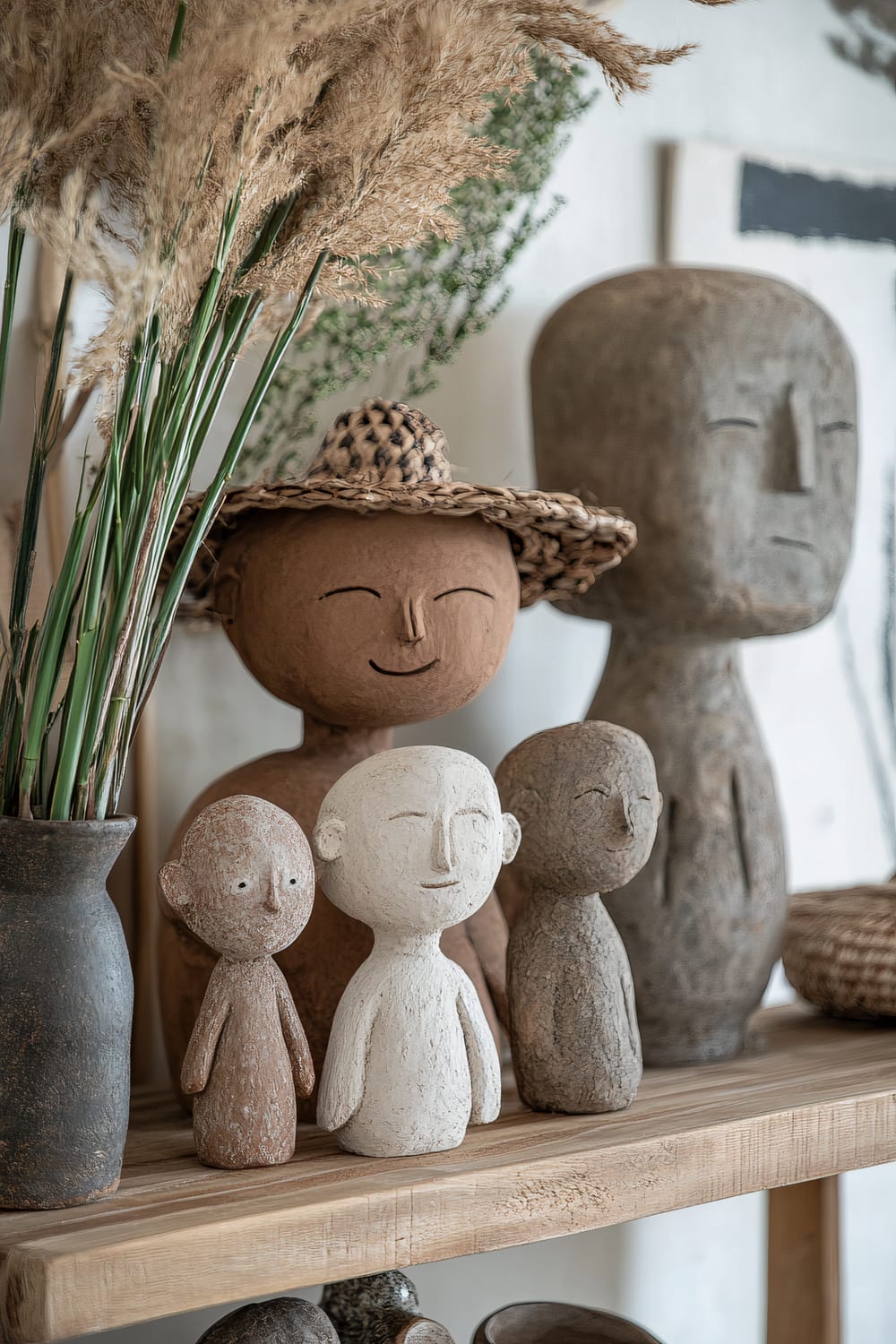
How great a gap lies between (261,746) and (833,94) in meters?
1.05

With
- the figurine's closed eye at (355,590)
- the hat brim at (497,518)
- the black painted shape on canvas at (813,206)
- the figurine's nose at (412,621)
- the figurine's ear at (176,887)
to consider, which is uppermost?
the black painted shape on canvas at (813,206)

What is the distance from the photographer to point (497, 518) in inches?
38.0

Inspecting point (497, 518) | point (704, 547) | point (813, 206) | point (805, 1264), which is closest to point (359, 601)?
point (497, 518)

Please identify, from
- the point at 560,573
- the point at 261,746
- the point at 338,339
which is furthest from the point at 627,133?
the point at 261,746

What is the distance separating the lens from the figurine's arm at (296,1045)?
851 millimetres

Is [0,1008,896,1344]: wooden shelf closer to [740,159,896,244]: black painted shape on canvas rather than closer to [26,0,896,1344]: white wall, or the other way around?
[26,0,896,1344]: white wall

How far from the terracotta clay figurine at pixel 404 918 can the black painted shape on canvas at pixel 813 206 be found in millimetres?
941

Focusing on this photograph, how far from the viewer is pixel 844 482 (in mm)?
1200

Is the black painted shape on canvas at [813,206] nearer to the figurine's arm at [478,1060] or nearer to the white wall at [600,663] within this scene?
the white wall at [600,663]

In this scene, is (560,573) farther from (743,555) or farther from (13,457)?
(13,457)

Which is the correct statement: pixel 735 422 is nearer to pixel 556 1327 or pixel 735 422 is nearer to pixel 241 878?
pixel 241 878

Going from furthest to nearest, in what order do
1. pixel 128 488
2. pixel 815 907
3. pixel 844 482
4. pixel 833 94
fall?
1. pixel 833 94
2. pixel 815 907
3. pixel 844 482
4. pixel 128 488

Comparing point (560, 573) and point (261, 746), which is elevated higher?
point (560, 573)

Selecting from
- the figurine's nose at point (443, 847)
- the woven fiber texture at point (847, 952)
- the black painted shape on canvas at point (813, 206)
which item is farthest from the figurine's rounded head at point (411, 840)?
the black painted shape on canvas at point (813, 206)
